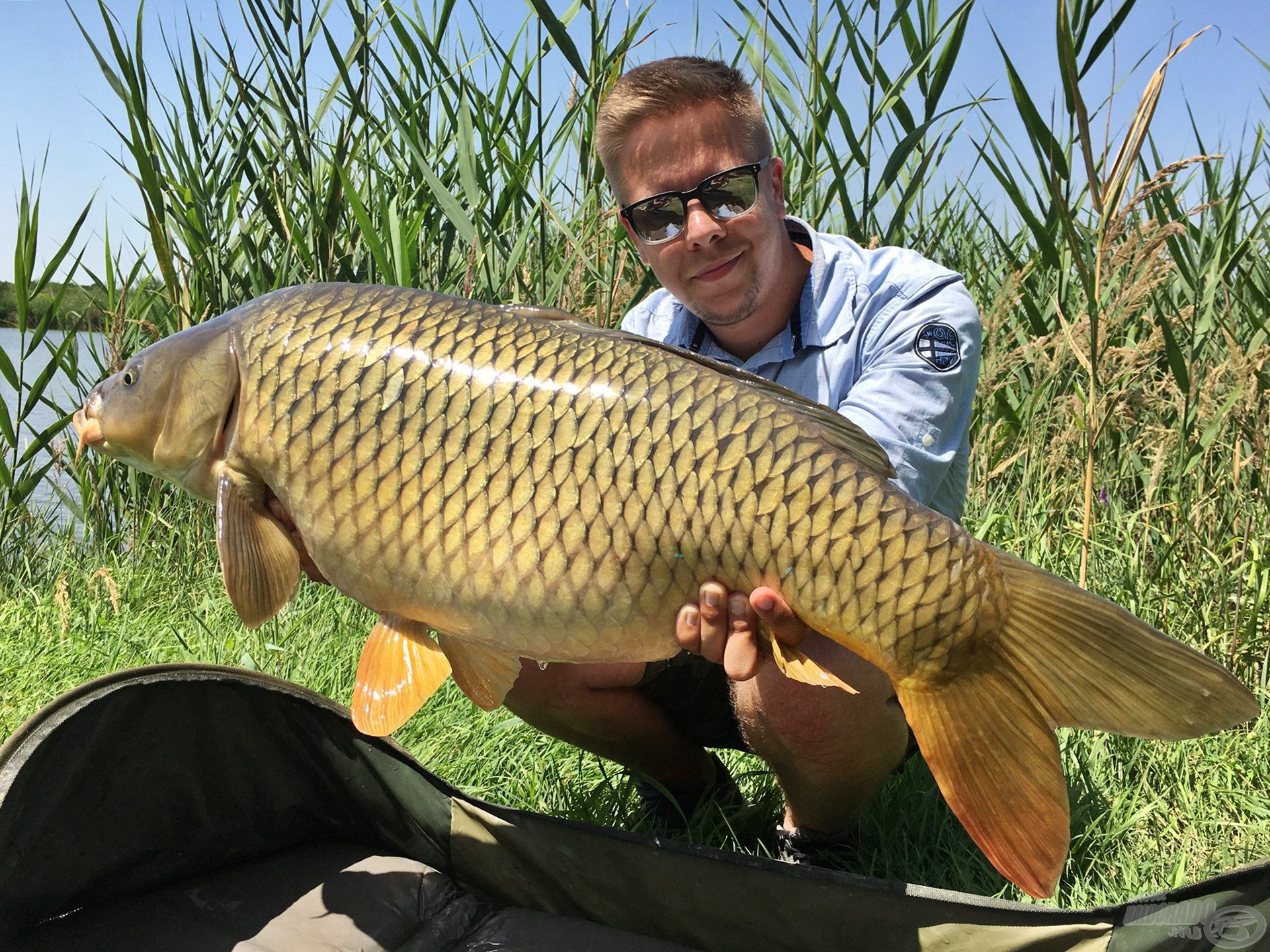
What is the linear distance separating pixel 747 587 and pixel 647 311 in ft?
3.36

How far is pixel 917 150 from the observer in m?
2.72

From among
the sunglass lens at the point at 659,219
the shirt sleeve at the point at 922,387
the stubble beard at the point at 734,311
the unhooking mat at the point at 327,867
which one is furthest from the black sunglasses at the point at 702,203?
the unhooking mat at the point at 327,867

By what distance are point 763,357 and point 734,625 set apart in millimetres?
692

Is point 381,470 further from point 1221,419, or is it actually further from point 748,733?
point 1221,419

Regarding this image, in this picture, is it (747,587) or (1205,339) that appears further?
(1205,339)

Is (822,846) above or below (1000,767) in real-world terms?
below

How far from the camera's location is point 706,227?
176 centimetres

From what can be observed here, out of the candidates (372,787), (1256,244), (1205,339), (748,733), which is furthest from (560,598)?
(1256,244)

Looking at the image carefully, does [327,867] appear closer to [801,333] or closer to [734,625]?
[734,625]

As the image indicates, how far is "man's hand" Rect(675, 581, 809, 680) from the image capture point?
122cm

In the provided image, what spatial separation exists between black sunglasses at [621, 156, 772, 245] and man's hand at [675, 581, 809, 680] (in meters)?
0.75

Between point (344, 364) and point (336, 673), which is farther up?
point (344, 364)

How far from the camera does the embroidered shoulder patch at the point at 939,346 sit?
1.64m

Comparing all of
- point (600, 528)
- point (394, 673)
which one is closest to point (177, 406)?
point (394, 673)
